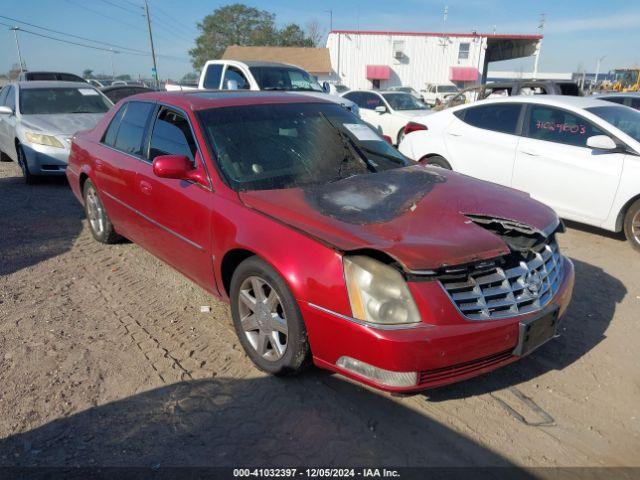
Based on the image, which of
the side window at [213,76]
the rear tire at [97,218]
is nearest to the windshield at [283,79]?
the side window at [213,76]

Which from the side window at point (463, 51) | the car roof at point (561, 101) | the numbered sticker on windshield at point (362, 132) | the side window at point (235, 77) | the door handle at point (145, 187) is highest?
the side window at point (463, 51)

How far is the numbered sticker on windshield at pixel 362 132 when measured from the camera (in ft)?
13.0

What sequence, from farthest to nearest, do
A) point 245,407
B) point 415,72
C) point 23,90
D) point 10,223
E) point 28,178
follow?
1. point 415,72
2. point 23,90
3. point 28,178
4. point 10,223
5. point 245,407

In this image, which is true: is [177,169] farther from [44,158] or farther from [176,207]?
[44,158]

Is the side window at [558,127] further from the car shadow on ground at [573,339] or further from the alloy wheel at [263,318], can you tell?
the alloy wheel at [263,318]

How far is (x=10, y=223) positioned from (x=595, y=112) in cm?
721

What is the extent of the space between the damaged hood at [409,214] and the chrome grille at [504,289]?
0.12 meters

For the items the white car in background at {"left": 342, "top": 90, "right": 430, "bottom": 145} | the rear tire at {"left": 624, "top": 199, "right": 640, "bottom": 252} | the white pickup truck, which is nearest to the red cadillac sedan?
the rear tire at {"left": 624, "top": 199, "right": 640, "bottom": 252}

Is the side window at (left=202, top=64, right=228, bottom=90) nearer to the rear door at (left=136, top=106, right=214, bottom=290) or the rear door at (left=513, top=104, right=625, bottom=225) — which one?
the rear door at (left=513, top=104, right=625, bottom=225)

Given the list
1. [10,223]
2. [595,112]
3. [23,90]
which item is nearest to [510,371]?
[595,112]

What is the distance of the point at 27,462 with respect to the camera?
7.67 feet

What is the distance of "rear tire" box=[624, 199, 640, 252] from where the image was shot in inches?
202

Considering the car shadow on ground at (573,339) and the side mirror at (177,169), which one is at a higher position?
the side mirror at (177,169)

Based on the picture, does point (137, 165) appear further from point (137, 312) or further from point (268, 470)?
point (268, 470)
